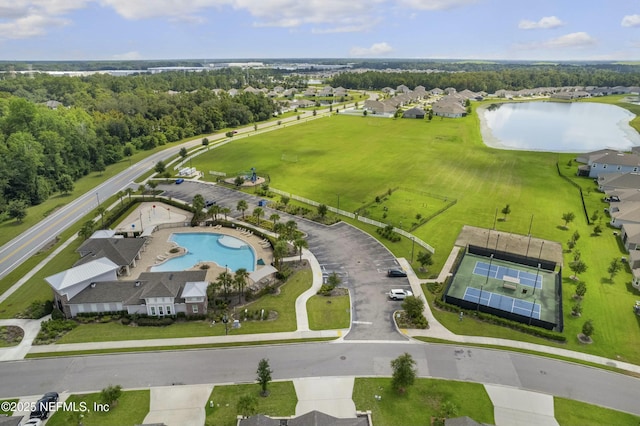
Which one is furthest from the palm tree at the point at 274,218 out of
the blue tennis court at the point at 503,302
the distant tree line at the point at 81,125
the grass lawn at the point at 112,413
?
the distant tree line at the point at 81,125

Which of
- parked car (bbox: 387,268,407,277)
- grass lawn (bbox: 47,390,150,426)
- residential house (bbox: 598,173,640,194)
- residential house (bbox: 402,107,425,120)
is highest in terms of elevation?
residential house (bbox: 402,107,425,120)

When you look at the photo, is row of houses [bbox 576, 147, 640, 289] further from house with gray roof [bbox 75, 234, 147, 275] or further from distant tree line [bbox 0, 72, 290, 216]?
distant tree line [bbox 0, 72, 290, 216]

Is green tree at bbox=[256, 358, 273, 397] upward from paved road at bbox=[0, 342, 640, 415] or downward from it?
upward

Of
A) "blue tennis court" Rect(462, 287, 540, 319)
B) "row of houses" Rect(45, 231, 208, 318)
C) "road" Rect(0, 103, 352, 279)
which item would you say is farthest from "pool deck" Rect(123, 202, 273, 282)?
"blue tennis court" Rect(462, 287, 540, 319)

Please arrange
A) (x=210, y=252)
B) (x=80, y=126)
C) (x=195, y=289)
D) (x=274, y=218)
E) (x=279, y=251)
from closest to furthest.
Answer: (x=195, y=289), (x=279, y=251), (x=210, y=252), (x=274, y=218), (x=80, y=126)

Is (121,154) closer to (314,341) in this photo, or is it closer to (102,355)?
(102,355)

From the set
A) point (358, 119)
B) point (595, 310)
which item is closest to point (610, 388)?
point (595, 310)

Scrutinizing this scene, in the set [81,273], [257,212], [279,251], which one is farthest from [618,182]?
[81,273]

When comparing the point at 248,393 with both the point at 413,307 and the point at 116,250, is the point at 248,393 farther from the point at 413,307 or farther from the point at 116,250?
the point at 116,250
